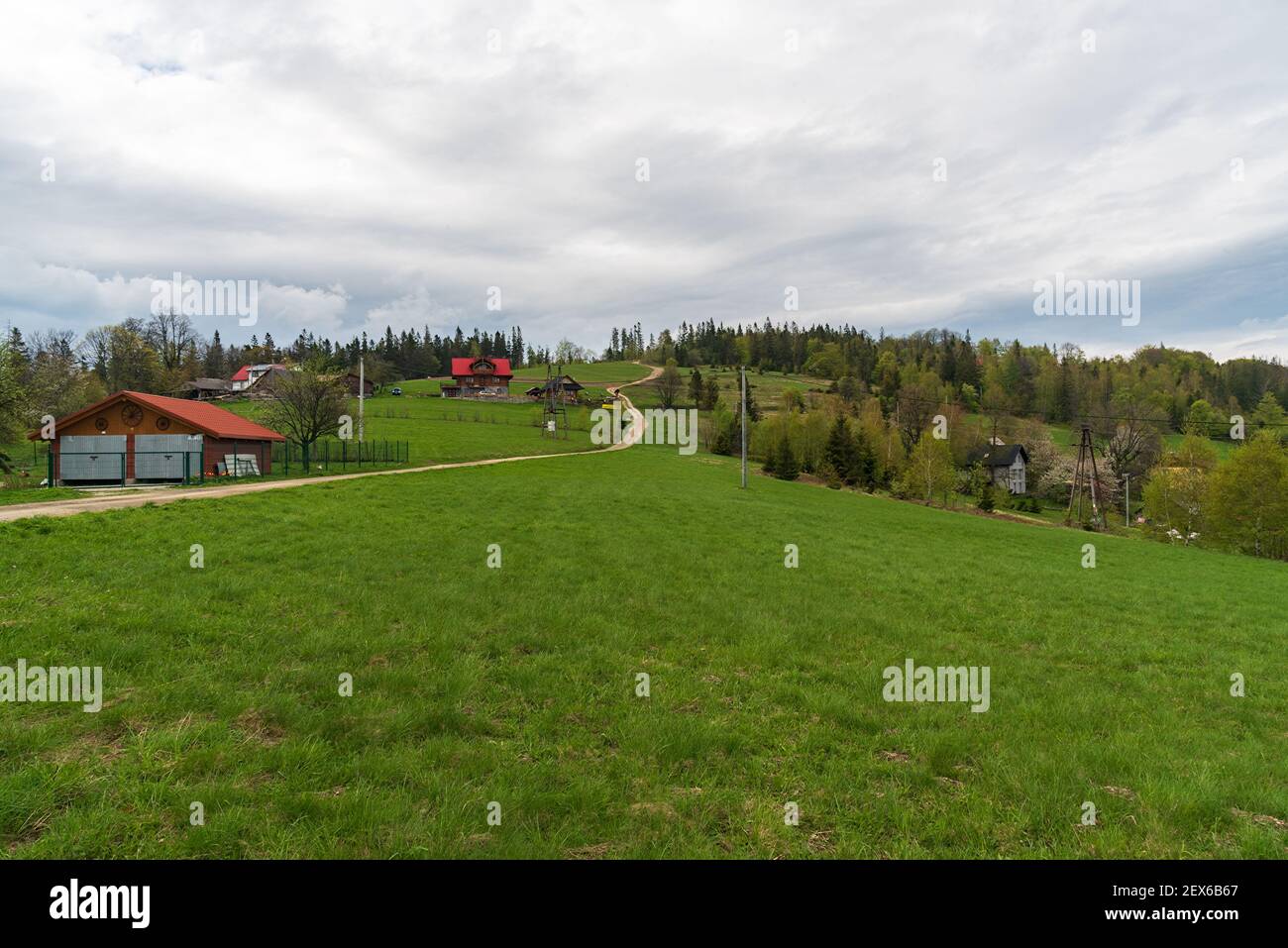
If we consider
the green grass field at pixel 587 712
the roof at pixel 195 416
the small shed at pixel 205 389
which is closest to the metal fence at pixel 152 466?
the roof at pixel 195 416

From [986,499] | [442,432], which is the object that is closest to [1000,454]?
[986,499]

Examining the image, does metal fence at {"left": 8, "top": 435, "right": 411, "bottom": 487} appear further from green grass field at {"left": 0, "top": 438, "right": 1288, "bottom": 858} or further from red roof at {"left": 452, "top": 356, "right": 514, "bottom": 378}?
red roof at {"left": 452, "top": 356, "right": 514, "bottom": 378}

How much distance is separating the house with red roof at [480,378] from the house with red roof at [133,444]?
87006mm

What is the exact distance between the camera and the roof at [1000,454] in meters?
96.9

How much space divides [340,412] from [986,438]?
329 feet

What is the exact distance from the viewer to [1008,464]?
3883 inches

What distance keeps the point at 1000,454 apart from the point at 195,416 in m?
112

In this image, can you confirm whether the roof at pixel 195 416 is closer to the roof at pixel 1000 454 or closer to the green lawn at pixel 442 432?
the green lawn at pixel 442 432

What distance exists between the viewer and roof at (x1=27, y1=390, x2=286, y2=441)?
3766cm

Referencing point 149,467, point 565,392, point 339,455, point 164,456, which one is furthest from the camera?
point 565,392

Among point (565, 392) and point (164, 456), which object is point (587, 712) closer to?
point (164, 456)

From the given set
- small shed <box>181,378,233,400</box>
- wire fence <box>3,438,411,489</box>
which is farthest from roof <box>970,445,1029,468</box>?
small shed <box>181,378,233,400</box>
